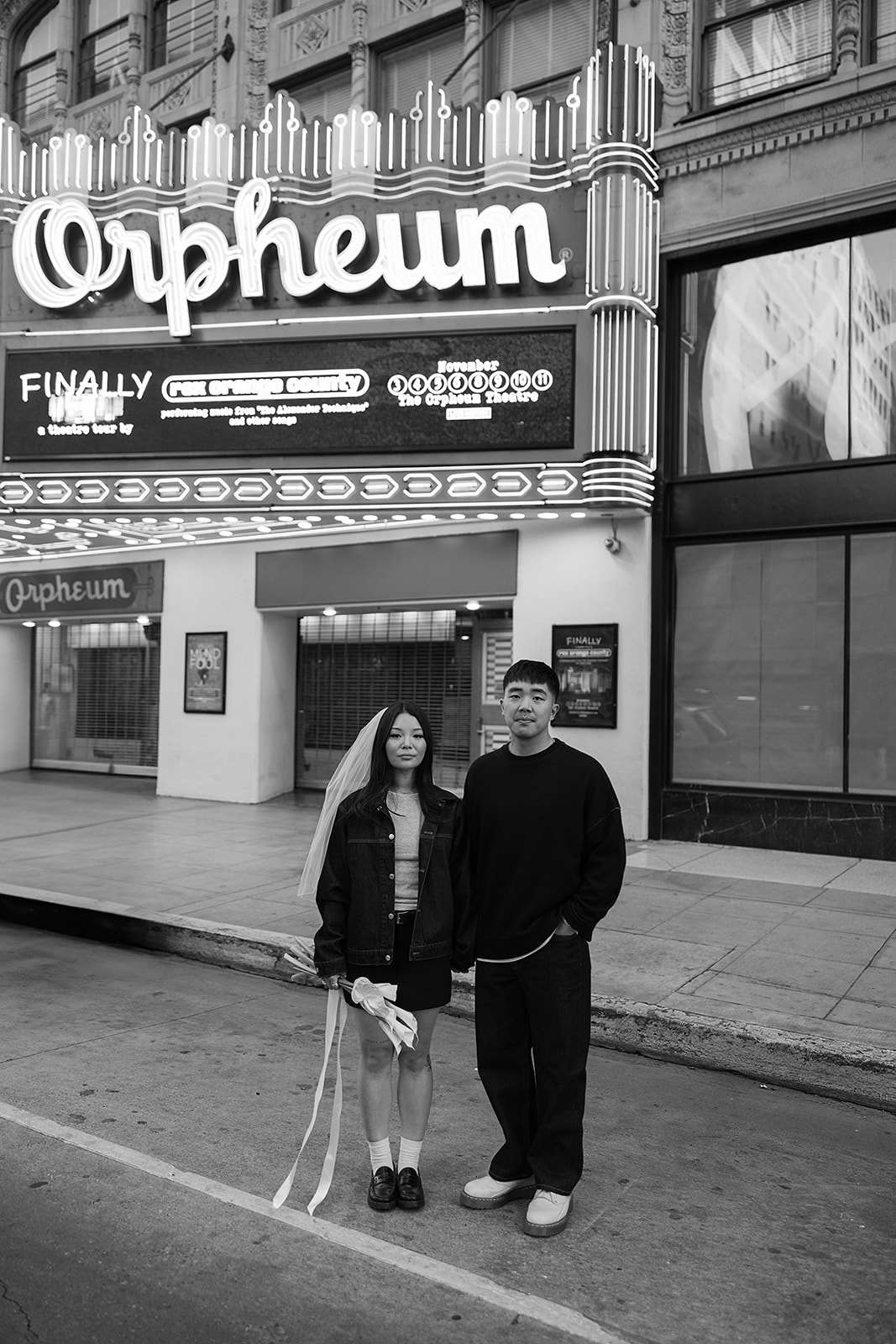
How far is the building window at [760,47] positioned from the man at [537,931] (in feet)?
37.8

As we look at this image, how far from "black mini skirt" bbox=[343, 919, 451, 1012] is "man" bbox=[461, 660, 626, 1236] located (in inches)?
8.9

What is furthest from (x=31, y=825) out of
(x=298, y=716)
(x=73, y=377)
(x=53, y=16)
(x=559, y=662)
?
(x=53, y=16)

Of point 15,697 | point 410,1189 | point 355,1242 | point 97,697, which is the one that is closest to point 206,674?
point 97,697

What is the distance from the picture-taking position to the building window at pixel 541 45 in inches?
558

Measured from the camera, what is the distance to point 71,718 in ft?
65.7

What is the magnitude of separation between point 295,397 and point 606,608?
15.1 feet

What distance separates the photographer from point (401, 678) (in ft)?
53.1

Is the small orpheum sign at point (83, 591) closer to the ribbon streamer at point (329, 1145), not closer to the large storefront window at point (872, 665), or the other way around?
the large storefront window at point (872, 665)

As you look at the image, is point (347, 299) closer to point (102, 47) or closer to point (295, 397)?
point (295, 397)

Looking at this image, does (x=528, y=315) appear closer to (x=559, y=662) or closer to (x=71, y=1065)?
(x=559, y=662)

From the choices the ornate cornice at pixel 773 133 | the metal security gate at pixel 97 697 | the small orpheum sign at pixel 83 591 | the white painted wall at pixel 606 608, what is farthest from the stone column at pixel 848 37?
the metal security gate at pixel 97 697

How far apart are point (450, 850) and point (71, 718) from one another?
17436 mm

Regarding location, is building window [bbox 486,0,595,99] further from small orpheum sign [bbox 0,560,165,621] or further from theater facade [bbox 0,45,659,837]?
small orpheum sign [bbox 0,560,165,621]

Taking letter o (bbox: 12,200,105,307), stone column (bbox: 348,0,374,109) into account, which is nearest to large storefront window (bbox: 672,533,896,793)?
letter o (bbox: 12,200,105,307)
